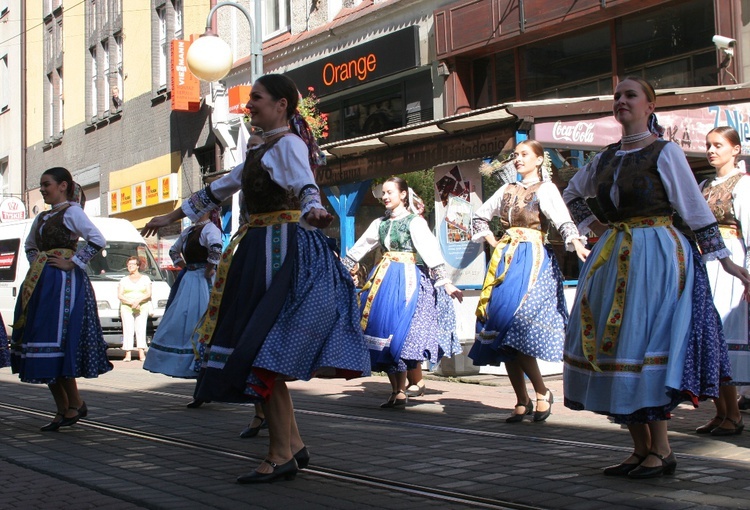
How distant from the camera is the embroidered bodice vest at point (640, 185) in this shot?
5.07m

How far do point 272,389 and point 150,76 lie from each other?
25172 millimetres

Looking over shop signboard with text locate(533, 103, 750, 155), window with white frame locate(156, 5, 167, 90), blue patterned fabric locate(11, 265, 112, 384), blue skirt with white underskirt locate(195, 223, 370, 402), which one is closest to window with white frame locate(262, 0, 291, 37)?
window with white frame locate(156, 5, 167, 90)

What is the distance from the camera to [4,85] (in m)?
41.1

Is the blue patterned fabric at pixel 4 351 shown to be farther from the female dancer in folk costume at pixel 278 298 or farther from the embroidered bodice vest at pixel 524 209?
the embroidered bodice vest at pixel 524 209

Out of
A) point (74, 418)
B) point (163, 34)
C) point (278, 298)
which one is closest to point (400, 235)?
point (74, 418)

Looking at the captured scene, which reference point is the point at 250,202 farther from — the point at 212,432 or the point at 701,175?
the point at 701,175

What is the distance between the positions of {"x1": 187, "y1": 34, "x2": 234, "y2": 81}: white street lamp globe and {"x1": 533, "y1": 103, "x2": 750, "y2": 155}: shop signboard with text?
424 cm

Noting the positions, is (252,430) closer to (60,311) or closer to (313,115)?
(60,311)

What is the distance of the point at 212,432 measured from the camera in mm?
7156

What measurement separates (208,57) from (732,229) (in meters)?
8.48

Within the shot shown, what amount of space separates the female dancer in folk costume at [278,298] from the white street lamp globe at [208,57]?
869 cm

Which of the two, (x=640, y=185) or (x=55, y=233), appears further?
(x=55, y=233)

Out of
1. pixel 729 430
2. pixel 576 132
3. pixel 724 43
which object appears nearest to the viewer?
pixel 729 430

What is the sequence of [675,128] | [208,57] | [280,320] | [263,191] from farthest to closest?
[208,57]
[675,128]
[263,191]
[280,320]
